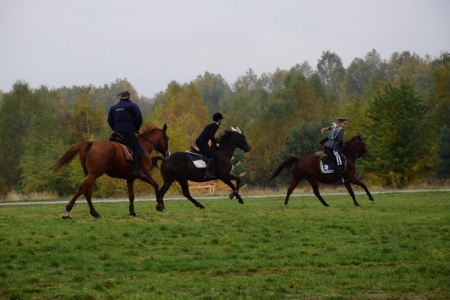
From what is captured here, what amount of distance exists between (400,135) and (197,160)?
99.9 ft

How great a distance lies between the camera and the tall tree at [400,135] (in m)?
50.2

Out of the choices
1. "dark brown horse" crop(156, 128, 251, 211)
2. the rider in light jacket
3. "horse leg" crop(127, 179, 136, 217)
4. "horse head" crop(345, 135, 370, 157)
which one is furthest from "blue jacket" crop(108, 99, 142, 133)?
"horse head" crop(345, 135, 370, 157)

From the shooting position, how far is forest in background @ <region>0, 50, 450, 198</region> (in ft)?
168

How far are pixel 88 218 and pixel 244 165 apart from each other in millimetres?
70524

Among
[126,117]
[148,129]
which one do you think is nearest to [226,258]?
[126,117]

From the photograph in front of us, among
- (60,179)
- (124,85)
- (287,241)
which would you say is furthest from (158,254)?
(124,85)

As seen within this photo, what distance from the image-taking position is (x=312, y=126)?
7544 centimetres

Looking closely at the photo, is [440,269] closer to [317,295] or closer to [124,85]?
[317,295]

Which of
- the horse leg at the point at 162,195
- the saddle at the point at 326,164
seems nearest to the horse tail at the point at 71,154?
the horse leg at the point at 162,195

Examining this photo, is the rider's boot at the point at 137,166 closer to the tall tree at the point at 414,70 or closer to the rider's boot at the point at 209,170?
the rider's boot at the point at 209,170

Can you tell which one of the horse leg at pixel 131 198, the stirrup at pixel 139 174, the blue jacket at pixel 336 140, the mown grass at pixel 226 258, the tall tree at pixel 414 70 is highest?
the tall tree at pixel 414 70

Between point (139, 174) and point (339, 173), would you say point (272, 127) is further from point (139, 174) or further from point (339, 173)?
point (139, 174)

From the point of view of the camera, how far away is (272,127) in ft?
302

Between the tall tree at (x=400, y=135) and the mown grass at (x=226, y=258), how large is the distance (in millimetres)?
32493
